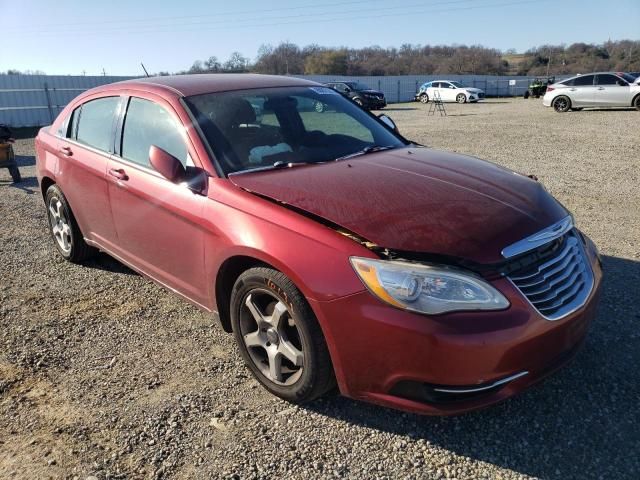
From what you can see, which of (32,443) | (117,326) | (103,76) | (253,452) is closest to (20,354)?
(117,326)

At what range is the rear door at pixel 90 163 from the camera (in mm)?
4047

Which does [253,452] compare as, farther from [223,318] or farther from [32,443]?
[32,443]

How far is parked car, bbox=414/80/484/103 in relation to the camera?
35.0 meters

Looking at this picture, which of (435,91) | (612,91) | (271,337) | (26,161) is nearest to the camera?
(271,337)

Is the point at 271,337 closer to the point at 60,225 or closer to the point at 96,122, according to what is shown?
the point at 96,122

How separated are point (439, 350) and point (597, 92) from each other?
23.1 meters

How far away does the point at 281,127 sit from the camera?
362 centimetres

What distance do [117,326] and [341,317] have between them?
7.13 feet

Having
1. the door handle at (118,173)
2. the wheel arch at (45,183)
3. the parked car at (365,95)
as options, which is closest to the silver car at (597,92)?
the parked car at (365,95)

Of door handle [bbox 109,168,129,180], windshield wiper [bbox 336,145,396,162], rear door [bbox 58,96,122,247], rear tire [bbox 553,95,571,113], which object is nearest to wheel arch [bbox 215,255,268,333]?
windshield wiper [bbox 336,145,396,162]

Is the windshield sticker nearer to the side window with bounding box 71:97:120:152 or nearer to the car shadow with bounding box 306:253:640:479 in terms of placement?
the side window with bounding box 71:97:120:152

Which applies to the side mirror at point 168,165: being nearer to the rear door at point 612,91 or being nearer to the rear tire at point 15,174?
the rear tire at point 15,174

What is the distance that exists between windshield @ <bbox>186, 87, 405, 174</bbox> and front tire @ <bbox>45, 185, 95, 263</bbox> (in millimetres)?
2085

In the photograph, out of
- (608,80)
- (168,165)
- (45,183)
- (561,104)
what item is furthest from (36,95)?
(608,80)
